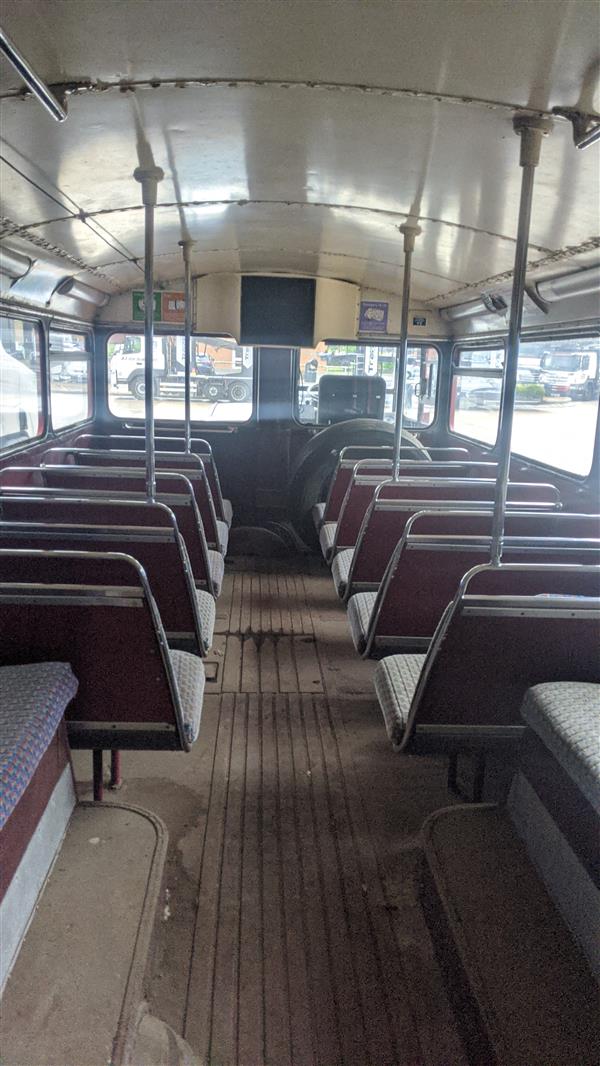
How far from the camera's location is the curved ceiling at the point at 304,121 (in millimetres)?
1495

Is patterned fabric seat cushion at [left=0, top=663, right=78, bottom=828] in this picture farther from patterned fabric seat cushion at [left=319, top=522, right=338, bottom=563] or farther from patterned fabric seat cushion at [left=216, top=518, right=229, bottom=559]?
patterned fabric seat cushion at [left=319, top=522, right=338, bottom=563]

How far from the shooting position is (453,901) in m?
2.00

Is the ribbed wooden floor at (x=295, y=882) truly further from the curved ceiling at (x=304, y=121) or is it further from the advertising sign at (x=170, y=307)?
the advertising sign at (x=170, y=307)

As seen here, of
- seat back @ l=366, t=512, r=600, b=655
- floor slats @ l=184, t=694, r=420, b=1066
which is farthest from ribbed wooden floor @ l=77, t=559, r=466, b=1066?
seat back @ l=366, t=512, r=600, b=655

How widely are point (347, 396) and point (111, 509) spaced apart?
3.33 metres

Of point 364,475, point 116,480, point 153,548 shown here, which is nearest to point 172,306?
point 116,480

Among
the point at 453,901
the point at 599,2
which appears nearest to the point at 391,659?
the point at 453,901

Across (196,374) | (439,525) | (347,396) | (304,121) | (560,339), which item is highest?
(304,121)

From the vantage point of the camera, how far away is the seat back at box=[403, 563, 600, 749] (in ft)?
6.28

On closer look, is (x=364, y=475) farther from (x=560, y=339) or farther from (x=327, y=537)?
(x=560, y=339)

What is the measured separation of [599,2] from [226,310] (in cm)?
440

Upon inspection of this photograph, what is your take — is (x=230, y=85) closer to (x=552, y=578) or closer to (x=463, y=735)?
(x=552, y=578)

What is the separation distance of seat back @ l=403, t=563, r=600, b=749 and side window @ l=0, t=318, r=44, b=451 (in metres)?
2.91

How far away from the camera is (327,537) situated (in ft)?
14.9
